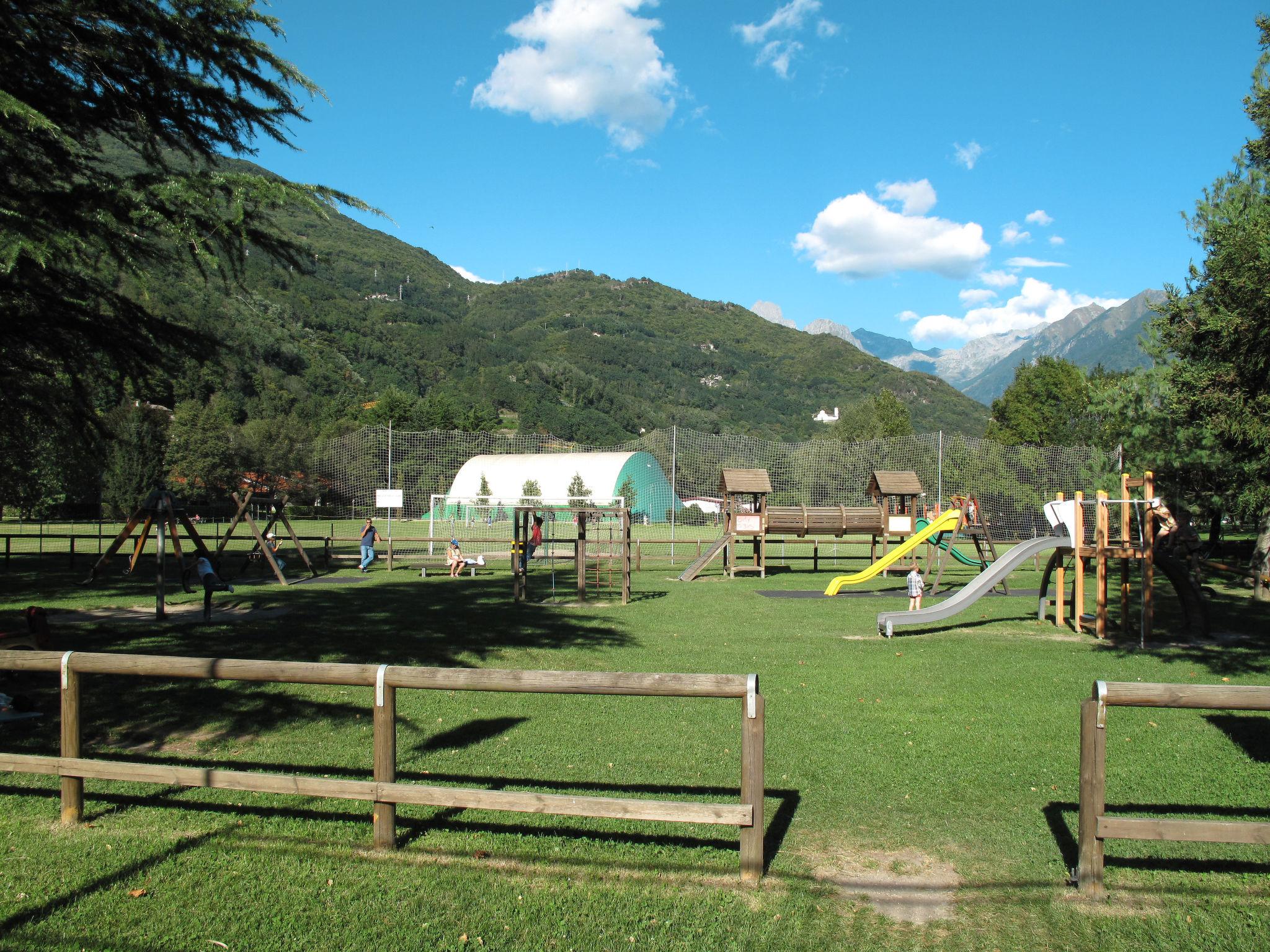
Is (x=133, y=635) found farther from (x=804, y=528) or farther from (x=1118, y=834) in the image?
(x=804, y=528)

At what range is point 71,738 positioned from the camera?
4836 millimetres

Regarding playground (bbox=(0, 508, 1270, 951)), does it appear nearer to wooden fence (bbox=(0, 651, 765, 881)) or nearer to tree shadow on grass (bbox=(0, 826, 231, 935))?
tree shadow on grass (bbox=(0, 826, 231, 935))

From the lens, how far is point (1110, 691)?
4.10 m

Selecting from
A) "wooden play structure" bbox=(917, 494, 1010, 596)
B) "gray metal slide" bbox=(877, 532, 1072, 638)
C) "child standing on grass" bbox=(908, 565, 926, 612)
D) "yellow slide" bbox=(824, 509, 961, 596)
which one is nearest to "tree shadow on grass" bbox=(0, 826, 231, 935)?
"gray metal slide" bbox=(877, 532, 1072, 638)

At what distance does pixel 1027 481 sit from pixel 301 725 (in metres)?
29.0

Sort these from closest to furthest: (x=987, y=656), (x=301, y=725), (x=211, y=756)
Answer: (x=211, y=756)
(x=301, y=725)
(x=987, y=656)

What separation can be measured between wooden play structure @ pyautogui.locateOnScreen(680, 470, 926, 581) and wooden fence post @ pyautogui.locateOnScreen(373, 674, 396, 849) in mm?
16380

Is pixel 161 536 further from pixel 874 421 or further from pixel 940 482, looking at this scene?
pixel 874 421

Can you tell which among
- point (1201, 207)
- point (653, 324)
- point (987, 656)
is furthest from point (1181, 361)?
point (653, 324)

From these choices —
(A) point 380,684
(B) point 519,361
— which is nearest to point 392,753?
(A) point 380,684

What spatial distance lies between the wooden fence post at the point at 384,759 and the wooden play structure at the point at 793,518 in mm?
16380

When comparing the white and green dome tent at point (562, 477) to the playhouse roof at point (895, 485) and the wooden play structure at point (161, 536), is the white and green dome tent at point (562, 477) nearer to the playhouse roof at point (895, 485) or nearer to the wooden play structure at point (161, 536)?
the playhouse roof at point (895, 485)

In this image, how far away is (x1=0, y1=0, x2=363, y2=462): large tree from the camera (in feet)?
22.5

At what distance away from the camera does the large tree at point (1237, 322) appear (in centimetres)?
945
